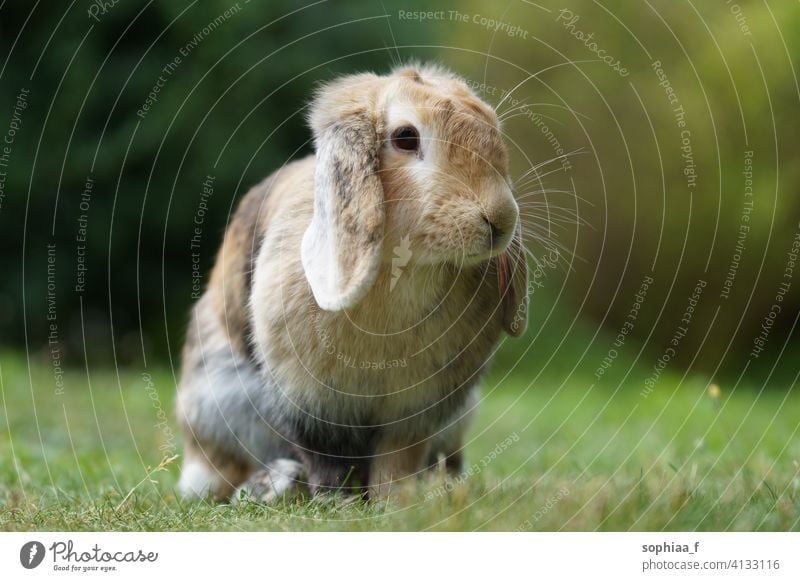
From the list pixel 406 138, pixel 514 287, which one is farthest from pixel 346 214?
pixel 514 287

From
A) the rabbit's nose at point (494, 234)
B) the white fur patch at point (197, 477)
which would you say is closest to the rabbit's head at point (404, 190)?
the rabbit's nose at point (494, 234)

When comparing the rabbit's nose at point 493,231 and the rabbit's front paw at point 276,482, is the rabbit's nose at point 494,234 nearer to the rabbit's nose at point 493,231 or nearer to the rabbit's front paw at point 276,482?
the rabbit's nose at point 493,231

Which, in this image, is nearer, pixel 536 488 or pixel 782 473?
pixel 536 488

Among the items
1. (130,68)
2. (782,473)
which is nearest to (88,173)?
(130,68)

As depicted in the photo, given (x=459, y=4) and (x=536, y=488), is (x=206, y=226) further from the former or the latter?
(x=536, y=488)

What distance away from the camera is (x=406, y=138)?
326 centimetres

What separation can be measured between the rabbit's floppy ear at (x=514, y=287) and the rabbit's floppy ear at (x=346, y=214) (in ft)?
1.85

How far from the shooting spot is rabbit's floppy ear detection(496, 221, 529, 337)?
3.51 m

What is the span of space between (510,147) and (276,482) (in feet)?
11.7

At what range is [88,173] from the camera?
7758 millimetres

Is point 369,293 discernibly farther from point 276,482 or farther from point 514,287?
point 276,482

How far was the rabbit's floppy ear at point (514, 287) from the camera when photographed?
3512 millimetres

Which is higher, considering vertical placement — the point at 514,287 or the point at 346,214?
the point at 346,214

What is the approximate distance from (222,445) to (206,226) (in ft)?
14.7
